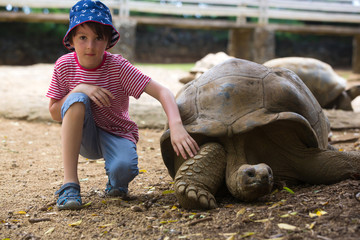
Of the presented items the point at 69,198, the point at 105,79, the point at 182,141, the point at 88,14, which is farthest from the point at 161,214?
the point at 88,14

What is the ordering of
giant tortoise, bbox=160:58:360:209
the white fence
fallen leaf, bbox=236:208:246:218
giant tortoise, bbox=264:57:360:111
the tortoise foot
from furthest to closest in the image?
the white fence → giant tortoise, bbox=264:57:360:111 → giant tortoise, bbox=160:58:360:209 → the tortoise foot → fallen leaf, bbox=236:208:246:218

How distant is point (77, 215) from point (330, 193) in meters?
1.28

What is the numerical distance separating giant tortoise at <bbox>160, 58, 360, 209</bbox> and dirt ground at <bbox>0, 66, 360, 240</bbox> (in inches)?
4.5

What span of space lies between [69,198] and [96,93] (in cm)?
59

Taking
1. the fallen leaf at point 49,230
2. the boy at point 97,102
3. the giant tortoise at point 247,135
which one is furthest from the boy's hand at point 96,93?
the fallen leaf at point 49,230

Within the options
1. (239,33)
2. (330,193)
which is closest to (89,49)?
→ (330,193)

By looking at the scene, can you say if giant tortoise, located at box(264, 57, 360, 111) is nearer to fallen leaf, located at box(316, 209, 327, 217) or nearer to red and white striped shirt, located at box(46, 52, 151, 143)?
red and white striped shirt, located at box(46, 52, 151, 143)

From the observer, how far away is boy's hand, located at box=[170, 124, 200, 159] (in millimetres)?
2188

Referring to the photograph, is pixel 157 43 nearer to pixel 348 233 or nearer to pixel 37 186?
pixel 37 186

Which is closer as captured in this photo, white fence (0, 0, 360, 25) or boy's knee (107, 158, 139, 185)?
boy's knee (107, 158, 139, 185)


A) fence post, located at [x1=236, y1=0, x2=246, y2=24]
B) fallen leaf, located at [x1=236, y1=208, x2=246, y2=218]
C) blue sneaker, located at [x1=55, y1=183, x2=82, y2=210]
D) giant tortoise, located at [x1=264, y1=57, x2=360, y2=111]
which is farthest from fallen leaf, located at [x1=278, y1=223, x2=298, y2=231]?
fence post, located at [x1=236, y1=0, x2=246, y2=24]

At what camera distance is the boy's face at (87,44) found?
2.27 metres

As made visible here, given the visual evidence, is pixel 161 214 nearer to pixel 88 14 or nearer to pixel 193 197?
pixel 193 197

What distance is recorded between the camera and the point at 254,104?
7.58 ft
